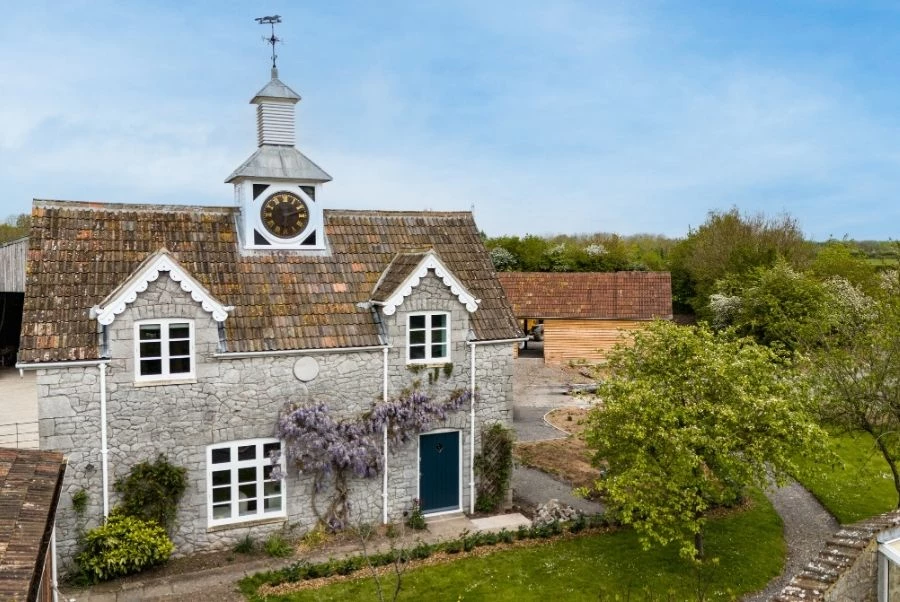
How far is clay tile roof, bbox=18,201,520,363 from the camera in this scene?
16078mm

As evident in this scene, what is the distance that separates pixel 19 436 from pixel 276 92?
38.8ft

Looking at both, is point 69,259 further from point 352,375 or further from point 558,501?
point 558,501

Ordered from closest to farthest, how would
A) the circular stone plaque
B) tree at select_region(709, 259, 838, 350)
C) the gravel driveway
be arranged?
the gravel driveway → the circular stone plaque → tree at select_region(709, 259, 838, 350)

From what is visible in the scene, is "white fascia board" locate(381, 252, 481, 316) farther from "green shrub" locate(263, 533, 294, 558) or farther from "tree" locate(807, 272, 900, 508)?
"tree" locate(807, 272, 900, 508)

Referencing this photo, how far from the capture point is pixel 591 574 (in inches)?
635

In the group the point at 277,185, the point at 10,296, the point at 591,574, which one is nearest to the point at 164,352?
the point at 277,185

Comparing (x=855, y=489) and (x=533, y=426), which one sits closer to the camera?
(x=855, y=489)

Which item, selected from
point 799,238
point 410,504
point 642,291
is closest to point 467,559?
point 410,504

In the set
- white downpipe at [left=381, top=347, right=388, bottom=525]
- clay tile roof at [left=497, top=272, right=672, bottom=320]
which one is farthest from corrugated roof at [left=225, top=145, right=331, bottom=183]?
clay tile roof at [left=497, top=272, right=672, bottom=320]

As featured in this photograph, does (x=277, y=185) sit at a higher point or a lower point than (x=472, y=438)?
higher

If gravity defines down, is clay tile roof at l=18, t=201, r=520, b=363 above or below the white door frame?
above

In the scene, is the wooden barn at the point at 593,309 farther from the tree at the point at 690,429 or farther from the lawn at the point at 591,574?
the tree at the point at 690,429

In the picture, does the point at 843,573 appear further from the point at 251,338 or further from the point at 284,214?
the point at 284,214

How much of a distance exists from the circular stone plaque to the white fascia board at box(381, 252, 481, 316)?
2.20 metres
